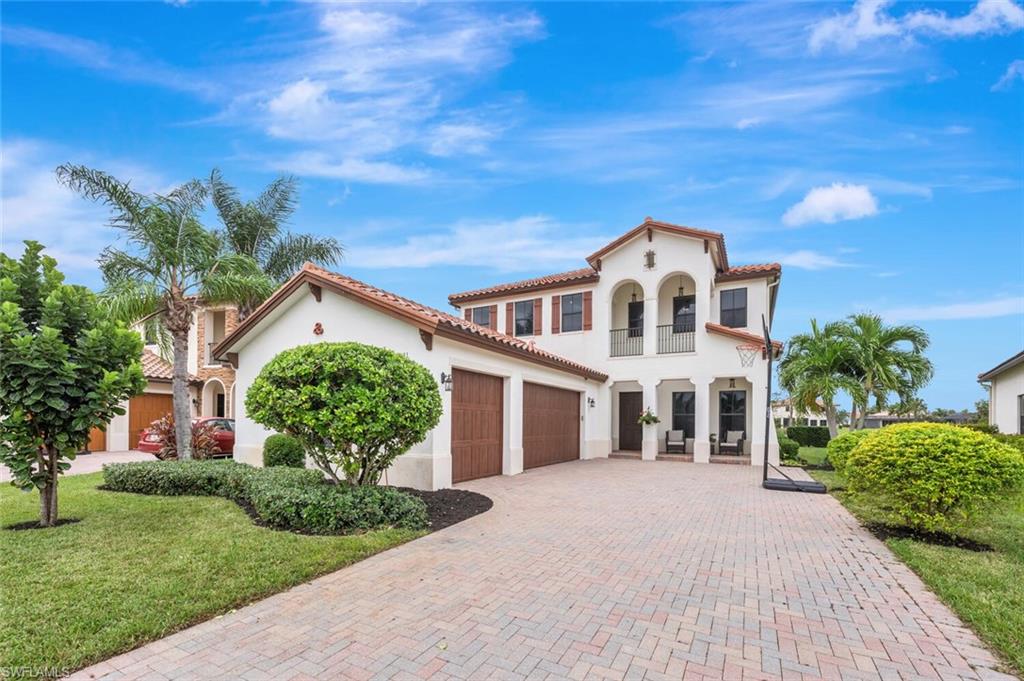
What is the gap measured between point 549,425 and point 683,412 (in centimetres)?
763

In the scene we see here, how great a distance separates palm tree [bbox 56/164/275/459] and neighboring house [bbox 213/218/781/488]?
1203 millimetres

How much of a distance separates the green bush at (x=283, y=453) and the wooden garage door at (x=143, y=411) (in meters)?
12.9

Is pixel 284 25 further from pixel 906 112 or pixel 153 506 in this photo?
pixel 906 112

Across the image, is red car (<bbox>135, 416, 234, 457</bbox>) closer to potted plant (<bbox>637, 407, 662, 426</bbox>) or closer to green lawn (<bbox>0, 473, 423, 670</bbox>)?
green lawn (<bbox>0, 473, 423, 670</bbox>)

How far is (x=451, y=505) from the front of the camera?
8898 millimetres

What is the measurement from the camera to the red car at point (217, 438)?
15.4 metres

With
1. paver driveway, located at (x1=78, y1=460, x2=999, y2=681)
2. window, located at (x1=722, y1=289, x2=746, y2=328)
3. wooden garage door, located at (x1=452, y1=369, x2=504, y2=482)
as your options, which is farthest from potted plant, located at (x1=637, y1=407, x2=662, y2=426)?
paver driveway, located at (x1=78, y1=460, x2=999, y2=681)

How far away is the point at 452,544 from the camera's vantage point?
669cm

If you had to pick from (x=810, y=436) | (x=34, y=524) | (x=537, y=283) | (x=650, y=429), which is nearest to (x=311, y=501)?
(x=34, y=524)

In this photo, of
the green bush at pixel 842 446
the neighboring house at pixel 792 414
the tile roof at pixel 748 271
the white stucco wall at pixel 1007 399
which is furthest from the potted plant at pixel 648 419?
the white stucco wall at pixel 1007 399

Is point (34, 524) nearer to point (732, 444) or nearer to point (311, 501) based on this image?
point (311, 501)

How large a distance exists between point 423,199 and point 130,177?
23.8 ft

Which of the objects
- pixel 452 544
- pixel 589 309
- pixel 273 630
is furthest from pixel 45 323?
pixel 589 309

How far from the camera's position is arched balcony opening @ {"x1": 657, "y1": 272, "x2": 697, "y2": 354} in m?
18.9
